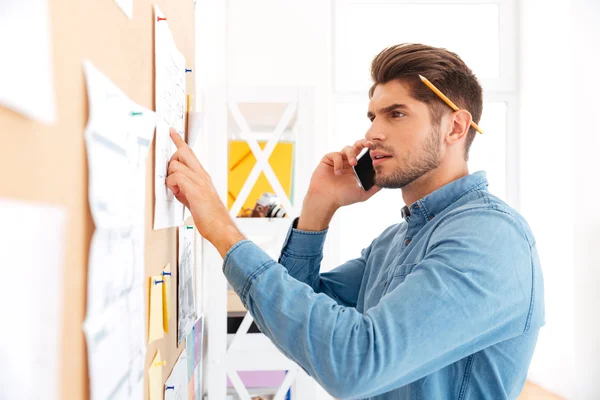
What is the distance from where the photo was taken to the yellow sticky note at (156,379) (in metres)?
0.66

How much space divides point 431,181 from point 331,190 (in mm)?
213

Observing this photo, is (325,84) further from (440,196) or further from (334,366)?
(334,366)

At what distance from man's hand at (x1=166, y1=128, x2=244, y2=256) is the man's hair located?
0.44 metres

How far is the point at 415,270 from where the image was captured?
73cm

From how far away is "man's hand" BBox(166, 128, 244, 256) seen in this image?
0.74m

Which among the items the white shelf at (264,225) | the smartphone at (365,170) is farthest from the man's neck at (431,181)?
the white shelf at (264,225)

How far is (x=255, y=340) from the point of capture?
1.61 meters

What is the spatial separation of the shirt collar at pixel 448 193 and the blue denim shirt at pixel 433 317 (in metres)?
0.07

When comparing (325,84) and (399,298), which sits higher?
(325,84)
